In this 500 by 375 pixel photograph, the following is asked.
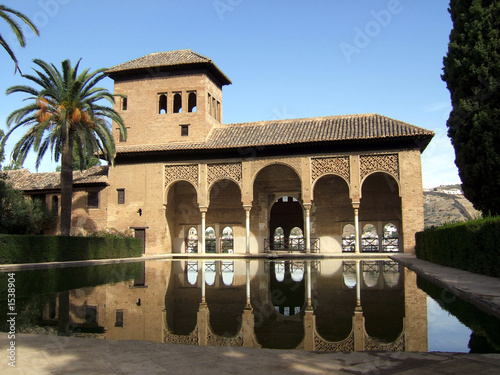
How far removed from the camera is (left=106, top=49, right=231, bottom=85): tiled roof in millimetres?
26531

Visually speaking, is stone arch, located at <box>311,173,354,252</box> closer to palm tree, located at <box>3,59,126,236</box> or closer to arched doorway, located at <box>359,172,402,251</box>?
arched doorway, located at <box>359,172,402,251</box>

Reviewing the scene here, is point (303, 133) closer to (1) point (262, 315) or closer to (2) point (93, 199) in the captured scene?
(2) point (93, 199)

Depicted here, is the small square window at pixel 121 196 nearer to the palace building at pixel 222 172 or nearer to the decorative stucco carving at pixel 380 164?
the palace building at pixel 222 172

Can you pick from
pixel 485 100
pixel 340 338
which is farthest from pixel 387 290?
pixel 485 100

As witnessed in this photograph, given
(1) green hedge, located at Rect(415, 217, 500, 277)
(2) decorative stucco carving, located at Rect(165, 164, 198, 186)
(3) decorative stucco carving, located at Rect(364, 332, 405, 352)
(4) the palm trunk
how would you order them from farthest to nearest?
(2) decorative stucco carving, located at Rect(165, 164, 198, 186), (4) the palm trunk, (1) green hedge, located at Rect(415, 217, 500, 277), (3) decorative stucco carving, located at Rect(364, 332, 405, 352)

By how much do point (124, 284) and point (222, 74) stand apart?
66.9 ft

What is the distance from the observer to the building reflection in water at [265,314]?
184 inches

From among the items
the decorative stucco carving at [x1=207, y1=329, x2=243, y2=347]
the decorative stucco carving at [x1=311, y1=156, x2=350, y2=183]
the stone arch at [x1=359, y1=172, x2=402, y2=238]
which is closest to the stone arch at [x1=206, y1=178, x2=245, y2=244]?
the decorative stucco carving at [x1=311, y1=156, x2=350, y2=183]

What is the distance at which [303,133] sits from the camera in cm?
2447

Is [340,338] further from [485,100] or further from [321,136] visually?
[321,136]

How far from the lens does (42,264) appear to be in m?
15.4

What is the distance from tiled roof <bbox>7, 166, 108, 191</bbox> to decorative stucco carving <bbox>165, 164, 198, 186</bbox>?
370cm

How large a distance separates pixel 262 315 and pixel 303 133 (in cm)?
1903

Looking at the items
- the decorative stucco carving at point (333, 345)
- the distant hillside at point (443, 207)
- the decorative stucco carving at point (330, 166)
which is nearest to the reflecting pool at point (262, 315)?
the decorative stucco carving at point (333, 345)
